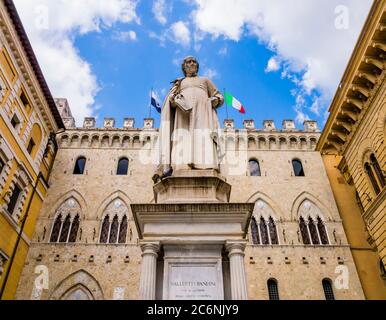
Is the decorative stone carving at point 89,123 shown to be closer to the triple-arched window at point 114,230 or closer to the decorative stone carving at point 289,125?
the triple-arched window at point 114,230

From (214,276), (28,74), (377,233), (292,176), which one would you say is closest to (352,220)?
(292,176)

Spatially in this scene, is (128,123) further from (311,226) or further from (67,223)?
(311,226)

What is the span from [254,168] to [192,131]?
1543 centimetres

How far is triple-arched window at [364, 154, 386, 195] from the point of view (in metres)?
12.7

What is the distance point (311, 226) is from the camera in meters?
18.0

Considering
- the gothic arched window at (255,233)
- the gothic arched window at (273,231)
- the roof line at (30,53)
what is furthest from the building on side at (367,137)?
the roof line at (30,53)

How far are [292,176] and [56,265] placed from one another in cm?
1377

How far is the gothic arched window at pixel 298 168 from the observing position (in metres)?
20.1

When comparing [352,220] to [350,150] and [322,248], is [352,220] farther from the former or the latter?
[350,150]

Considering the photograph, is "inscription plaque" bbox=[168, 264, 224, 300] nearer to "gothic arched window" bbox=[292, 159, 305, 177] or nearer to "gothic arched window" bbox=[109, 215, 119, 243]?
"gothic arched window" bbox=[109, 215, 119, 243]

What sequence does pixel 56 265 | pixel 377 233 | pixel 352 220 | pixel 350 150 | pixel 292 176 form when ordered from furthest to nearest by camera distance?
1. pixel 292 176
2. pixel 352 220
3. pixel 56 265
4. pixel 350 150
5. pixel 377 233

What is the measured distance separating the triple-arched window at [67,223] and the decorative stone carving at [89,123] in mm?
5403

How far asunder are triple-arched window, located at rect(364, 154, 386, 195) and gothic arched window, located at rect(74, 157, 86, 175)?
1525cm

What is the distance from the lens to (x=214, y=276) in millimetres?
3691
